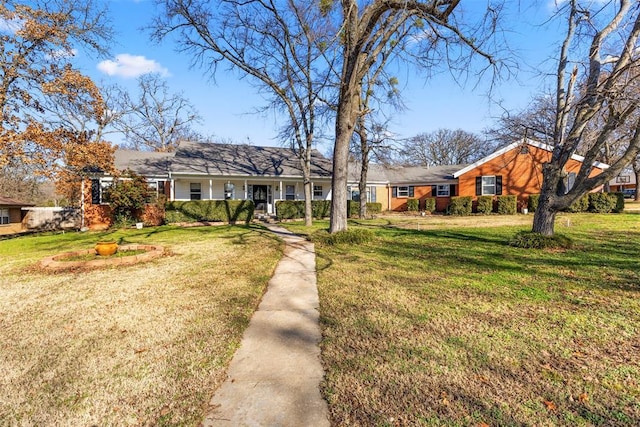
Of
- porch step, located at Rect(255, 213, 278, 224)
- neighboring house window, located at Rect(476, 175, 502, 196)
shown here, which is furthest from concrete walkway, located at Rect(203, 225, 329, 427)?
neighboring house window, located at Rect(476, 175, 502, 196)

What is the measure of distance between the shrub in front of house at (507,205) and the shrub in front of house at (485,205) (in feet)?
1.89

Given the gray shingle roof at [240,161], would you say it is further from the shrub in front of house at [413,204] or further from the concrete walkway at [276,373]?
the concrete walkway at [276,373]

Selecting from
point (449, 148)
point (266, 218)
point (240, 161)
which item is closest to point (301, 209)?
point (266, 218)

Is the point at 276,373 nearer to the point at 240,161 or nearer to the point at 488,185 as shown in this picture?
the point at 240,161

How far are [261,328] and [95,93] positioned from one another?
17.5 meters

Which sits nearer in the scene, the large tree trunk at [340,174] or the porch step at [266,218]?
the large tree trunk at [340,174]

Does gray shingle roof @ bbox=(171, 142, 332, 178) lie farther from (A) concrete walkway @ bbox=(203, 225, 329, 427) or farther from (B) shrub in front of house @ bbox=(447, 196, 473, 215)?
(A) concrete walkway @ bbox=(203, 225, 329, 427)

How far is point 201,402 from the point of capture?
233 cm

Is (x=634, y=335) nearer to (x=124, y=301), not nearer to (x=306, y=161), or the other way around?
(x=124, y=301)

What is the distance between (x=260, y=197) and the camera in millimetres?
22219

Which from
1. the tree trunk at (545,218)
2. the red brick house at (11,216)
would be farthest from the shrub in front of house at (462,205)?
the red brick house at (11,216)

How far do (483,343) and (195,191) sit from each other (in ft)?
65.0

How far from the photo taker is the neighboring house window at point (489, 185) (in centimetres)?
2256

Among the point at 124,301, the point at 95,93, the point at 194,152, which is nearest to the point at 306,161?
the point at 194,152
